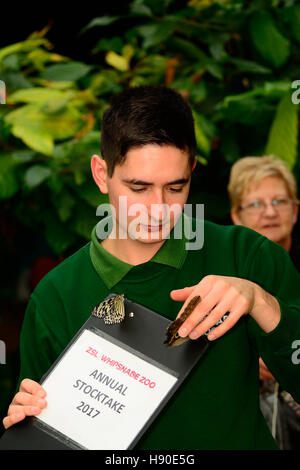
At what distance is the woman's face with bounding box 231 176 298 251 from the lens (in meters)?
1.67

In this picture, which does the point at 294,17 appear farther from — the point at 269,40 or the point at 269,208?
the point at 269,208

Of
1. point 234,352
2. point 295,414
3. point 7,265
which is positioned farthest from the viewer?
point 7,265

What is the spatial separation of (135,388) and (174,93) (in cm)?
45

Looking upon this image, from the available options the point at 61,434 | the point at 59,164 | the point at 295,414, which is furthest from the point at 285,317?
the point at 59,164

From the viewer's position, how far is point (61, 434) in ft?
2.45

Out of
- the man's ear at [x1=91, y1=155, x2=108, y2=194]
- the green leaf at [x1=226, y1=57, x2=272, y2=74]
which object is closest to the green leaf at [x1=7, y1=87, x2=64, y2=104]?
the green leaf at [x1=226, y1=57, x2=272, y2=74]

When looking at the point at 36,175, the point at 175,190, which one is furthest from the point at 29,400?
the point at 36,175

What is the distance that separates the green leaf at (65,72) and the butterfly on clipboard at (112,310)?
1472mm

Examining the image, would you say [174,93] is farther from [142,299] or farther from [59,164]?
[59,164]

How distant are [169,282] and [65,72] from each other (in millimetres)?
1437

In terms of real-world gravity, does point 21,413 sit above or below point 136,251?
below

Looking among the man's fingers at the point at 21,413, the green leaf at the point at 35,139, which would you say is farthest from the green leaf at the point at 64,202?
the man's fingers at the point at 21,413

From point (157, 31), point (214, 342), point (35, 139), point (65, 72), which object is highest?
point (157, 31)

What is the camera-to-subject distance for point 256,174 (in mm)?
1672
